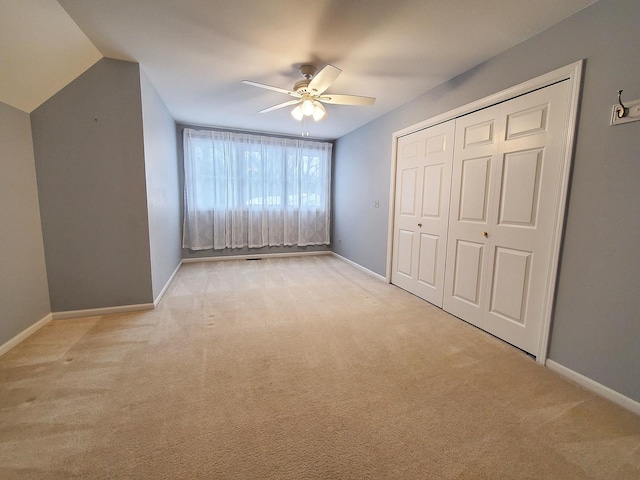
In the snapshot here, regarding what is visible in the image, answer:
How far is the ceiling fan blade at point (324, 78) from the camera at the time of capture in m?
2.07

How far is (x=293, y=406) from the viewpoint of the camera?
1.53 meters

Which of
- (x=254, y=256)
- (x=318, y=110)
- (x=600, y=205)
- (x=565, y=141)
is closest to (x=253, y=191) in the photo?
(x=254, y=256)

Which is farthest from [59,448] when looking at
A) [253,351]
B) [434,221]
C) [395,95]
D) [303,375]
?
[395,95]

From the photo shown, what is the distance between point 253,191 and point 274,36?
3315mm

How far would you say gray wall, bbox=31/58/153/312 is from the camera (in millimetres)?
2426

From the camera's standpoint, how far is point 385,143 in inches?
152

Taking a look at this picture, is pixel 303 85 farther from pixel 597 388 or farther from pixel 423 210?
pixel 597 388

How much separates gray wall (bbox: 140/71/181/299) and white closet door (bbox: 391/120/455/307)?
10.2 ft

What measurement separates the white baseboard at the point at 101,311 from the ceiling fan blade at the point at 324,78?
287cm

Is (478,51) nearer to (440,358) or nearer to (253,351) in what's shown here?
(440,358)

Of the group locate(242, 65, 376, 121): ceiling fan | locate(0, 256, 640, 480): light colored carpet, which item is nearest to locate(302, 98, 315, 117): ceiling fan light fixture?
locate(242, 65, 376, 121): ceiling fan

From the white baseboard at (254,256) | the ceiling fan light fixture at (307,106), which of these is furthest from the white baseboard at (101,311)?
the ceiling fan light fixture at (307,106)

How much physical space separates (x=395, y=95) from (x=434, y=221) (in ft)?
5.44

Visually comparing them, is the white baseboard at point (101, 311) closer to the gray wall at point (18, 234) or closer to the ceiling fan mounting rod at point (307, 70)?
the gray wall at point (18, 234)
